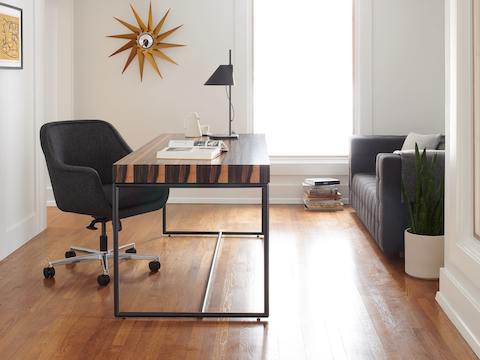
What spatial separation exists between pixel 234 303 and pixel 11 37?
7.47ft

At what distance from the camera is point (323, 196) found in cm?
623

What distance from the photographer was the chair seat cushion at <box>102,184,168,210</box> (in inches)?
155

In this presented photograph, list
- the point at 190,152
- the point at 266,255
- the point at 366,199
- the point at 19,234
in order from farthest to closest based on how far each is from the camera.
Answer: the point at 366,199 < the point at 19,234 < the point at 190,152 < the point at 266,255

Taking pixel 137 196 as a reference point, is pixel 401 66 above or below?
above

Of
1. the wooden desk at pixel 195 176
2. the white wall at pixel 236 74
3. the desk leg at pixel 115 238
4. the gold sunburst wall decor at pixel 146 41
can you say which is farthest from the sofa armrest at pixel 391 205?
the gold sunburst wall decor at pixel 146 41

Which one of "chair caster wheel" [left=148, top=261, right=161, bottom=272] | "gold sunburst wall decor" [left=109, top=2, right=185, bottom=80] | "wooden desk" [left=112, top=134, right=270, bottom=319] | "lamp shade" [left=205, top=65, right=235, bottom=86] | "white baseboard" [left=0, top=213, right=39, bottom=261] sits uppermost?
"gold sunburst wall decor" [left=109, top=2, right=185, bottom=80]

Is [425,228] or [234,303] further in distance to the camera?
[425,228]

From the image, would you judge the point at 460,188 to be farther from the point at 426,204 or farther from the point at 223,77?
the point at 223,77

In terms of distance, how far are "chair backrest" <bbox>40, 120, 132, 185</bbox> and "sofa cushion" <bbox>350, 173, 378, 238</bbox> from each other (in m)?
1.65

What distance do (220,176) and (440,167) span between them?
5.30 feet

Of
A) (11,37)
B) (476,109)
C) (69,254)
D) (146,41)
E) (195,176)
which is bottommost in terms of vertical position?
(69,254)

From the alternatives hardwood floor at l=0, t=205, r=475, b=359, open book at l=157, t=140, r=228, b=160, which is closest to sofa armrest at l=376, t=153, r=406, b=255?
hardwood floor at l=0, t=205, r=475, b=359

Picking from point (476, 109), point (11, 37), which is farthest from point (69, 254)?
point (476, 109)

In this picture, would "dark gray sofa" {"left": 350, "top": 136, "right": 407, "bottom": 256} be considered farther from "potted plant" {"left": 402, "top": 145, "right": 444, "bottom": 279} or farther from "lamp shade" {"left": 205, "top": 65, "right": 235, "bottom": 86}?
"lamp shade" {"left": 205, "top": 65, "right": 235, "bottom": 86}
